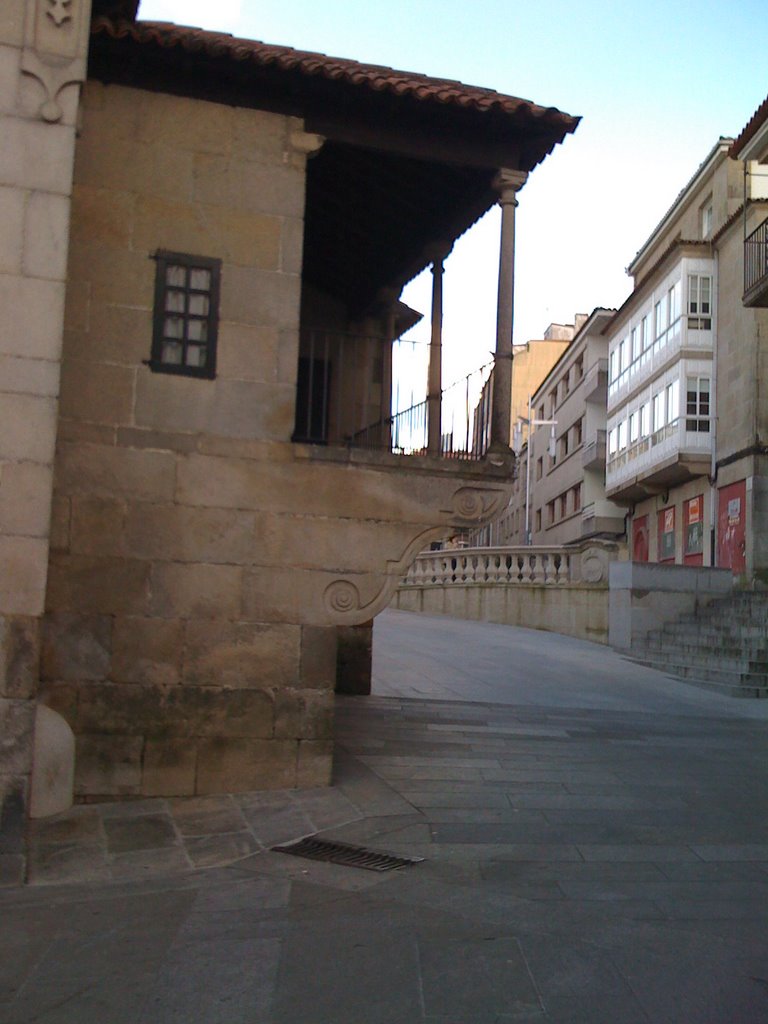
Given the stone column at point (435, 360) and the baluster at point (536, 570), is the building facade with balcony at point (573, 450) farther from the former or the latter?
the stone column at point (435, 360)

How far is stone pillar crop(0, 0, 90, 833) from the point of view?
661cm

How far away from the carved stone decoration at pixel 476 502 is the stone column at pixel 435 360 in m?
0.74

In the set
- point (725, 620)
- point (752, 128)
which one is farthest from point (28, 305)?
point (752, 128)

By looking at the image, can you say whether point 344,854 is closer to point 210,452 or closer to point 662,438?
point 210,452

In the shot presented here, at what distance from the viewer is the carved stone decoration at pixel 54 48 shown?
7.09m

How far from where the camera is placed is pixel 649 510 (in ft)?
115

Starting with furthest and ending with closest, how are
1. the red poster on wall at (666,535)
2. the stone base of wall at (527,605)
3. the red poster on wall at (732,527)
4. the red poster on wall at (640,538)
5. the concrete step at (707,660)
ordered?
the red poster on wall at (640,538), the red poster on wall at (666,535), the red poster on wall at (732,527), the stone base of wall at (527,605), the concrete step at (707,660)

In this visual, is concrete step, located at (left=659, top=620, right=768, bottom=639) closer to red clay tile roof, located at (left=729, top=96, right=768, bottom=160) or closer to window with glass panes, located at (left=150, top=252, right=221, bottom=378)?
red clay tile roof, located at (left=729, top=96, right=768, bottom=160)

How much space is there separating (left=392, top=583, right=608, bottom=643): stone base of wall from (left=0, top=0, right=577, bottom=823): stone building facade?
12623 millimetres

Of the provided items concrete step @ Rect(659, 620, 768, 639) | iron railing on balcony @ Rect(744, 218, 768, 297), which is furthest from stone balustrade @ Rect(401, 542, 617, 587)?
iron railing on balcony @ Rect(744, 218, 768, 297)

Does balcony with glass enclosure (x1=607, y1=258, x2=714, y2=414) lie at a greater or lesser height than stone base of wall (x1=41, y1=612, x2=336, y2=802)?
greater

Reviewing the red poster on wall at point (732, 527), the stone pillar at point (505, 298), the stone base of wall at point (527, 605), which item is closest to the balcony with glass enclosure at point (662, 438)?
the red poster on wall at point (732, 527)

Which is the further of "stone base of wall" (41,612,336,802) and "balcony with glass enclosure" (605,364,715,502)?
"balcony with glass enclosure" (605,364,715,502)

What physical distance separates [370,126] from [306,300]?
12.1 ft
